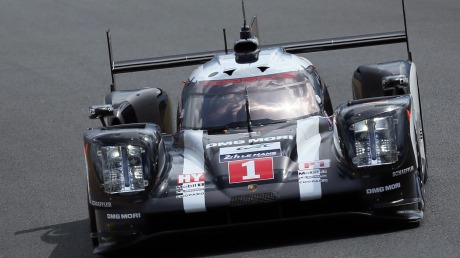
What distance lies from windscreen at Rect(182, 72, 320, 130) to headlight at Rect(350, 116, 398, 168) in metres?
1.18

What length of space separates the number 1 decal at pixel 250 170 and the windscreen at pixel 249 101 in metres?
0.99

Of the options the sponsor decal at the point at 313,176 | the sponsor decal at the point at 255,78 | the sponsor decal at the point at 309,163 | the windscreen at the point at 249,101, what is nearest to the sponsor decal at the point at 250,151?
the sponsor decal at the point at 309,163

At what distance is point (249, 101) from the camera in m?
9.84

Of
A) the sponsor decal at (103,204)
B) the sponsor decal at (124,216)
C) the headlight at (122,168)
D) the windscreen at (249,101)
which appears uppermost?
the windscreen at (249,101)

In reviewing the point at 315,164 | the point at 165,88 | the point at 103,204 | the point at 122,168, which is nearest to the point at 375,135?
the point at 315,164

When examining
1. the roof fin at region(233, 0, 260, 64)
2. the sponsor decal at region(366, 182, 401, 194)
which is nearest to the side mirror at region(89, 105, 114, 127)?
the roof fin at region(233, 0, 260, 64)

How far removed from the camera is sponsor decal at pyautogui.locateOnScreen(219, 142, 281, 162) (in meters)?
8.76

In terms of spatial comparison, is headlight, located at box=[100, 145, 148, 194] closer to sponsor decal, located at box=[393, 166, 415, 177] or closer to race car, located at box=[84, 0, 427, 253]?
race car, located at box=[84, 0, 427, 253]

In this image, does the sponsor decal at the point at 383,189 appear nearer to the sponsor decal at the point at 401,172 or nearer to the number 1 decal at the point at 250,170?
the sponsor decal at the point at 401,172

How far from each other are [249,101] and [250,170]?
1.34 metres

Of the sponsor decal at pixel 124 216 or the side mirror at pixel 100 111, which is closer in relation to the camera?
the sponsor decal at pixel 124 216

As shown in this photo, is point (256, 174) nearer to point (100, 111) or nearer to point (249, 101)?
point (249, 101)

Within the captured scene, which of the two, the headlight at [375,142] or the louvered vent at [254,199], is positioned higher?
the headlight at [375,142]

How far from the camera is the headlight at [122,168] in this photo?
862cm
